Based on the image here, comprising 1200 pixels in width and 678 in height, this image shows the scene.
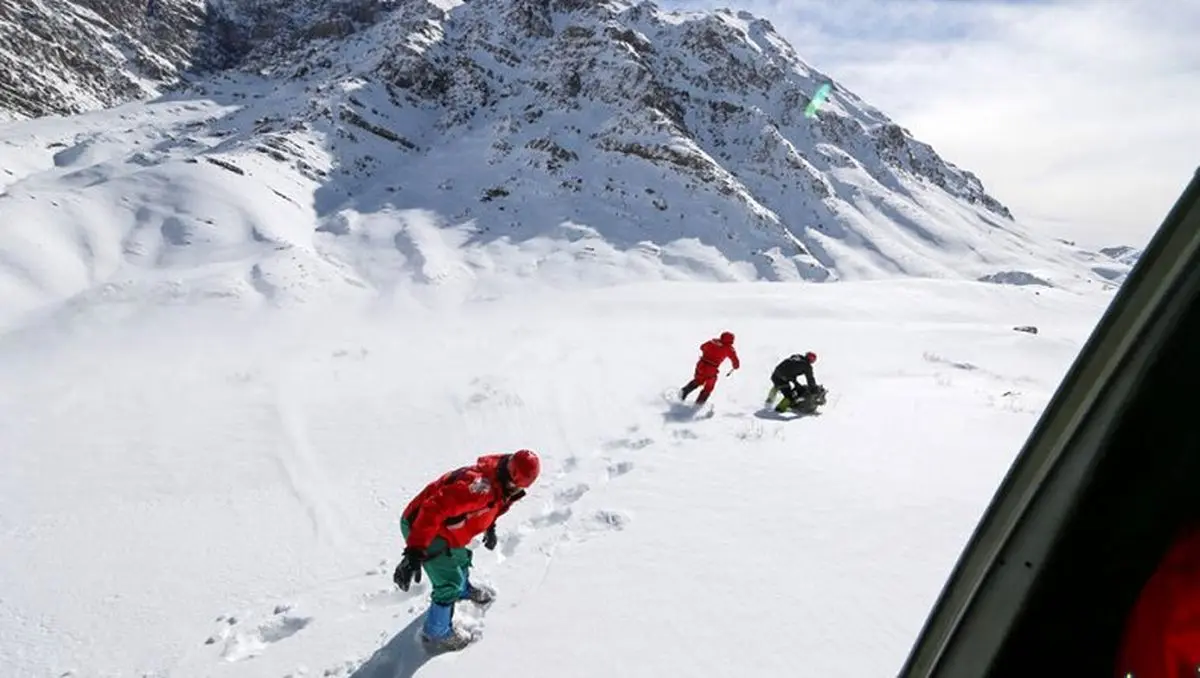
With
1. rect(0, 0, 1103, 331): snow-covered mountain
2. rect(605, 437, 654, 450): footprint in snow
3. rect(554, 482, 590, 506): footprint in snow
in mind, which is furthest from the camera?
rect(0, 0, 1103, 331): snow-covered mountain

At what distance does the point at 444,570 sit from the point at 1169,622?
3.94m

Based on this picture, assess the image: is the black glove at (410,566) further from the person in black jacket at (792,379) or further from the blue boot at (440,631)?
the person in black jacket at (792,379)

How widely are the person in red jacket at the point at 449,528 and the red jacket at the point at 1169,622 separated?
3591 mm

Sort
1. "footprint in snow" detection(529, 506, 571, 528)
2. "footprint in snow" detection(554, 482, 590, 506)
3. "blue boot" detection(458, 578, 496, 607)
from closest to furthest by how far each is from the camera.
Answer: "blue boot" detection(458, 578, 496, 607)
"footprint in snow" detection(529, 506, 571, 528)
"footprint in snow" detection(554, 482, 590, 506)

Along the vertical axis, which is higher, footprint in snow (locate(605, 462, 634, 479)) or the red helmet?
the red helmet

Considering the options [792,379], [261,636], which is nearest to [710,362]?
[792,379]

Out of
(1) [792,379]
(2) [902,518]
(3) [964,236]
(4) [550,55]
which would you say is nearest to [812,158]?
(3) [964,236]

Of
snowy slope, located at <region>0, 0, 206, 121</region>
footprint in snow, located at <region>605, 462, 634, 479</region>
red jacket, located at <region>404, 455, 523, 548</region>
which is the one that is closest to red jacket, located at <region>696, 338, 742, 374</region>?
footprint in snow, located at <region>605, 462, 634, 479</region>

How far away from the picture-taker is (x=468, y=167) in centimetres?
6009

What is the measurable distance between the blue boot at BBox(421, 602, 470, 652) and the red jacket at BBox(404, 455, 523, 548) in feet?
1.30

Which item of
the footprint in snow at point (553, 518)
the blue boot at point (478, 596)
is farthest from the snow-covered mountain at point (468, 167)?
the blue boot at point (478, 596)

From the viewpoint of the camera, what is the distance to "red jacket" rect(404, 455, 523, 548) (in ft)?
13.7

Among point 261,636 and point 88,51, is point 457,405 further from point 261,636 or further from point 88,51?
point 88,51

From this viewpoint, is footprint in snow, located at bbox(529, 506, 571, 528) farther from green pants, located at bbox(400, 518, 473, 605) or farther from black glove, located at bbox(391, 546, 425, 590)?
black glove, located at bbox(391, 546, 425, 590)
